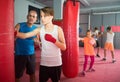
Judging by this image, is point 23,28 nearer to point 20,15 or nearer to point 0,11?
point 0,11

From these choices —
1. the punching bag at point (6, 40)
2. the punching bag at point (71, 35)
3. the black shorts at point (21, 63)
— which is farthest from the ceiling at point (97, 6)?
the punching bag at point (6, 40)

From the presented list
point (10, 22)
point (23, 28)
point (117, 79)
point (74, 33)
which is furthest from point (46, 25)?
point (117, 79)

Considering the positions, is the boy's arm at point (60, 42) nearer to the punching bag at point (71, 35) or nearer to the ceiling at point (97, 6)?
the punching bag at point (71, 35)

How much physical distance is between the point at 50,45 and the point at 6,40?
1.69 ft

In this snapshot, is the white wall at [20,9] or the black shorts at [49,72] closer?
the black shorts at [49,72]

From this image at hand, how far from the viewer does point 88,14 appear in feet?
42.9

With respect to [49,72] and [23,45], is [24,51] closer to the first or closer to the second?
[23,45]

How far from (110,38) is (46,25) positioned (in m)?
4.83

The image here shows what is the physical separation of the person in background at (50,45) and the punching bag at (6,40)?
0.68ft

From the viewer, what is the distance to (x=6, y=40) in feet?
6.66

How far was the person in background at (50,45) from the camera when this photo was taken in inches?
78.3

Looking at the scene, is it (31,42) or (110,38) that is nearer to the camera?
(31,42)

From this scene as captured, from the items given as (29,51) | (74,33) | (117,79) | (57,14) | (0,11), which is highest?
(57,14)

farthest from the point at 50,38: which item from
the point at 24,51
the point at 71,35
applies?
the point at 71,35
